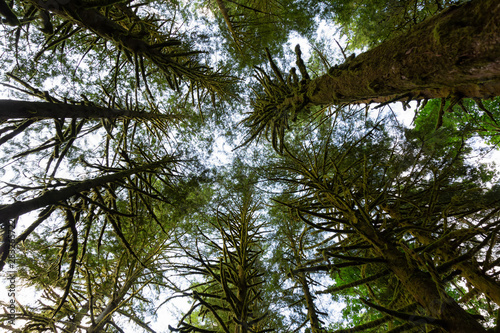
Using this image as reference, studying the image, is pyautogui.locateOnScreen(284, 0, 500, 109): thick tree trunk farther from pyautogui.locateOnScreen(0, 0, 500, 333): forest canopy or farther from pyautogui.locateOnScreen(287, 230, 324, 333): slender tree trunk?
pyautogui.locateOnScreen(287, 230, 324, 333): slender tree trunk

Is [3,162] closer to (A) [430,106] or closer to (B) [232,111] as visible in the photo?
(B) [232,111]

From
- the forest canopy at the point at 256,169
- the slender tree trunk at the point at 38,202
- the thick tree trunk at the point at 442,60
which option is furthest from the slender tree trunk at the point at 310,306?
the slender tree trunk at the point at 38,202

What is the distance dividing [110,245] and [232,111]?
17.4 ft

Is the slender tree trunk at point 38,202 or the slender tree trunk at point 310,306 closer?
the slender tree trunk at point 38,202

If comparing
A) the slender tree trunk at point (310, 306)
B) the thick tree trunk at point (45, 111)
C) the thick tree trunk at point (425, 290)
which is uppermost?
the thick tree trunk at point (45, 111)

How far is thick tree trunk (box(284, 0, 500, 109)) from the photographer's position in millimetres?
1037

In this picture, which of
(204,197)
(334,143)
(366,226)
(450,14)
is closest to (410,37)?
(450,14)

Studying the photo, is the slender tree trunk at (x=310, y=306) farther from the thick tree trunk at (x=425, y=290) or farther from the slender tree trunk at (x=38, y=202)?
the slender tree trunk at (x=38, y=202)

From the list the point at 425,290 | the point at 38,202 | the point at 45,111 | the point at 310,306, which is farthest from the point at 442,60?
the point at 310,306

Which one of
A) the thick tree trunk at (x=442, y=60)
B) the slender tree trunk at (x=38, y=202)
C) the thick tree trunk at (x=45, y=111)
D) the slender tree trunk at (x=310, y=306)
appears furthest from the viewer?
the slender tree trunk at (x=310, y=306)

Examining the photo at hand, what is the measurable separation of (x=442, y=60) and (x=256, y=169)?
4.44 metres

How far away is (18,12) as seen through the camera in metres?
4.56

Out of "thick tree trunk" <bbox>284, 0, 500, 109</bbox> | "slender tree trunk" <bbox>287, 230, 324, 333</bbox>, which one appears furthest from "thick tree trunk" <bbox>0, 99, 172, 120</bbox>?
"slender tree trunk" <bbox>287, 230, 324, 333</bbox>

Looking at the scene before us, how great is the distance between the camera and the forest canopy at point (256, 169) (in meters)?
1.54
